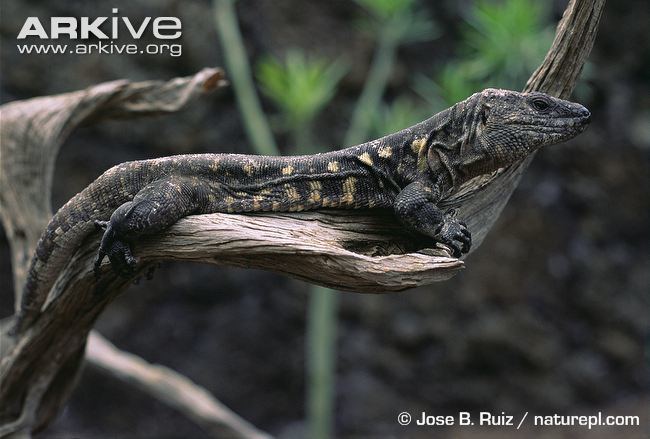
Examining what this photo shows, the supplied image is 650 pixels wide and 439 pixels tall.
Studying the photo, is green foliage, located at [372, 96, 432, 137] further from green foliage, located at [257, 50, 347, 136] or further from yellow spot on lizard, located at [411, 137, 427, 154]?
yellow spot on lizard, located at [411, 137, 427, 154]

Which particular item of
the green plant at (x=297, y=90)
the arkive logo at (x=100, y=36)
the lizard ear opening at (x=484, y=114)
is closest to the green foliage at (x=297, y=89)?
the green plant at (x=297, y=90)

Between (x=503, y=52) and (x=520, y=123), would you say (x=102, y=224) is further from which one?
(x=503, y=52)

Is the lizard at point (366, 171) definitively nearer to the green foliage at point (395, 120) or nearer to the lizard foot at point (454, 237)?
the lizard foot at point (454, 237)

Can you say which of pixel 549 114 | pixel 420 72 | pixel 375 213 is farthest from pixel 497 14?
pixel 375 213

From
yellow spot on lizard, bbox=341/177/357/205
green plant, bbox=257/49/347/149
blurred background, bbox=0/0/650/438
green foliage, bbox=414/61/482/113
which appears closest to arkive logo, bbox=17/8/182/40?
blurred background, bbox=0/0/650/438

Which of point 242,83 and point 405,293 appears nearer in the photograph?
point 242,83

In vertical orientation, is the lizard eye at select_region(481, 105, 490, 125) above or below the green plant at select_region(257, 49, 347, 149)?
below

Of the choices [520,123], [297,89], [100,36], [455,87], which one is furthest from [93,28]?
[520,123]
